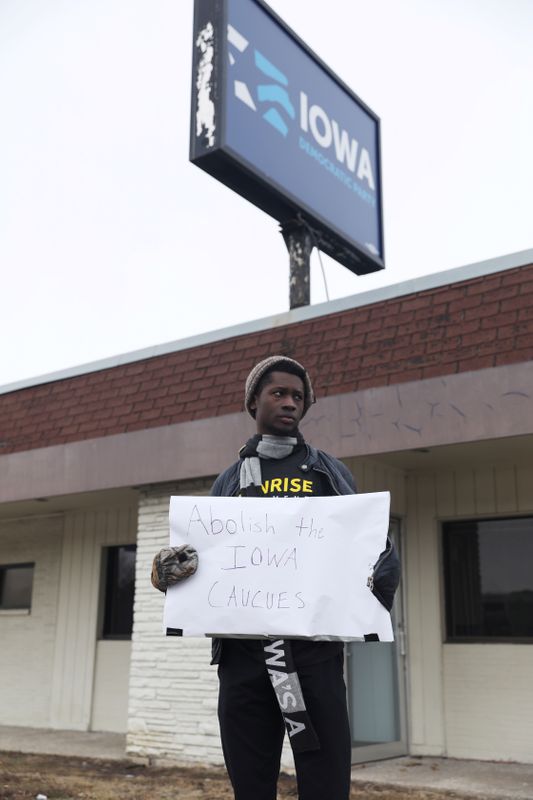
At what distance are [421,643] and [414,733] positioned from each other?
86 centimetres

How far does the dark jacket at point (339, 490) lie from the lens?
2.76 m

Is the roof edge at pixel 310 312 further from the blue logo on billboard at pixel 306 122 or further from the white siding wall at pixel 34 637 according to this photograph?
the blue logo on billboard at pixel 306 122

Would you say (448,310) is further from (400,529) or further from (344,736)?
(344,736)

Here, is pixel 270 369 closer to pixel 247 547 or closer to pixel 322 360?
pixel 247 547

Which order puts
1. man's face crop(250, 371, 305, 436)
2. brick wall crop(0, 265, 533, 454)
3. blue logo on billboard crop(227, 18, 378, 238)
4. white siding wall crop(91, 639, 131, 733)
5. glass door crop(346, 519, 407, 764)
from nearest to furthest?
man's face crop(250, 371, 305, 436) → brick wall crop(0, 265, 533, 454) → glass door crop(346, 519, 407, 764) → blue logo on billboard crop(227, 18, 378, 238) → white siding wall crop(91, 639, 131, 733)

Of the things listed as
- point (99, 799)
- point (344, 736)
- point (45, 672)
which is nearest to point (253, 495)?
point (344, 736)

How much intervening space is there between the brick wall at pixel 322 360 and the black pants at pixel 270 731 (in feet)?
14.5

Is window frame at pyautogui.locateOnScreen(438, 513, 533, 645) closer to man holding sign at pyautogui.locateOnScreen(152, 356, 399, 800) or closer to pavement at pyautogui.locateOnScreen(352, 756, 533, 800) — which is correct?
pavement at pyautogui.locateOnScreen(352, 756, 533, 800)

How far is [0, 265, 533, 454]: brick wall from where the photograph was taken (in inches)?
271

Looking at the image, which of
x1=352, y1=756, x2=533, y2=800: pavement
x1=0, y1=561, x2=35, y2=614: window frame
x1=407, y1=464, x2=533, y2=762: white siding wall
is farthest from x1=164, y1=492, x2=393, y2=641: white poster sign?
x1=0, y1=561, x2=35, y2=614: window frame

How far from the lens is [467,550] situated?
8688mm

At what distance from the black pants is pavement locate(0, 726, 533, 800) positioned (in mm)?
4182

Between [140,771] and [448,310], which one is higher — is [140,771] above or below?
below

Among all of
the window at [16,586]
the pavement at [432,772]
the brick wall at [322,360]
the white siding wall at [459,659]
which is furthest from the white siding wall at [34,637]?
the white siding wall at [459,659]
